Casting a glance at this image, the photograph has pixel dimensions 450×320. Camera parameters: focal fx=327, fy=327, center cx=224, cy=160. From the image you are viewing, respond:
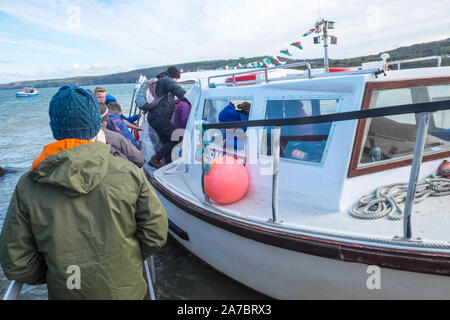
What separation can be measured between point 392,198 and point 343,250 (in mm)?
809

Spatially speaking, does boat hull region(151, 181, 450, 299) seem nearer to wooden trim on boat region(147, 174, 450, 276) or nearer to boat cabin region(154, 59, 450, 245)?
wooden trim on boat region(147, 174, 450, 276)

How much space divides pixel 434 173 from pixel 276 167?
1.81m

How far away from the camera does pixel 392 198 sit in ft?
9.18

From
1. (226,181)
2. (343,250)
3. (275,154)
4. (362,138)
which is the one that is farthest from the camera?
(226,181)

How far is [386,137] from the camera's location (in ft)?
10.2

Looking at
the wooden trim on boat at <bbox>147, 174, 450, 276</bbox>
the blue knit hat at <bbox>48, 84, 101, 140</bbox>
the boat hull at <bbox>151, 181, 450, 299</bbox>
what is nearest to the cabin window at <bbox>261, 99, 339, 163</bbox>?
the wooden trim on boat at <bbox>147, 174, 450, 276</bbox>

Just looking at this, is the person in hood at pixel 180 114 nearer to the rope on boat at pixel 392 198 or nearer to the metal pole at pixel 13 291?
the rope on boat at pixel 392 198

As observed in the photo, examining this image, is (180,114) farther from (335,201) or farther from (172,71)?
(335,201)

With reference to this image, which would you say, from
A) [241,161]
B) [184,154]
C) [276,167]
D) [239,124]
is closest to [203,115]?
[184,154]

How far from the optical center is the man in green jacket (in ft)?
4.91

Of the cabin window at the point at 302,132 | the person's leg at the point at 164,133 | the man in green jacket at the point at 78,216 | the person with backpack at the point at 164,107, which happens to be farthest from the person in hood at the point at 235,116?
the man in green jacket at the point at 78,216

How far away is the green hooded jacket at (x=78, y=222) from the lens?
4.87 feet

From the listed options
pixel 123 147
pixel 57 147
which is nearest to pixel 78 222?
pixel 57 147

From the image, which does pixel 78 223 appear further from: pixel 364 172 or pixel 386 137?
pixel 386 137
